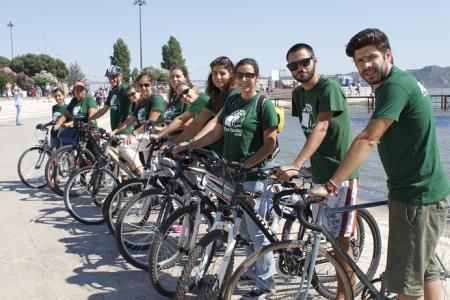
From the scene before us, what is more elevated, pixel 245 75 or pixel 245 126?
pixel 245 75

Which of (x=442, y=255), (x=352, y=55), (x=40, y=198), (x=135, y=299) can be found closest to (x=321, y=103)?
(x=352, y=55)

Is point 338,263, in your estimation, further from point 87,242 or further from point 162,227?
point 87,242

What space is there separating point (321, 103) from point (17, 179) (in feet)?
25.5

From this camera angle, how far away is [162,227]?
4.10m

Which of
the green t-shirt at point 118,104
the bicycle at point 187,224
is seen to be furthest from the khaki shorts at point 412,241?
the green t-shirt at point 118,104

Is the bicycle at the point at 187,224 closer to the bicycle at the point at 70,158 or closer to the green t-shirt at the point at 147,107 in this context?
the green t-shirt at the point at 147,107

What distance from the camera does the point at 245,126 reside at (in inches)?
162

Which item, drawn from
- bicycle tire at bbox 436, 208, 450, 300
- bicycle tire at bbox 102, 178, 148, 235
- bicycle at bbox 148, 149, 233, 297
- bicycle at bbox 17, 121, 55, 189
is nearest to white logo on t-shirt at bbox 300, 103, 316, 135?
bicycle at bbox 148, 149, 233, 297

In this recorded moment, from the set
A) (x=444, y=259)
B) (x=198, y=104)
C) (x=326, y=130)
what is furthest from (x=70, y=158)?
(x=444, y=259)

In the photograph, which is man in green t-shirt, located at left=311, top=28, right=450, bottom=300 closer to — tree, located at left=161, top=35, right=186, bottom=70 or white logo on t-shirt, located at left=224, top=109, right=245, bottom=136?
white logo on t-shirt, located at left=224, top=109, right=245, bottom=136

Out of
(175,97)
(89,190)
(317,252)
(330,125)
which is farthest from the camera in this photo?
(89,190)

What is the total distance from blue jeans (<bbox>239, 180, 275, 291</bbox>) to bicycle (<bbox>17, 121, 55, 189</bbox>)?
19.3ft

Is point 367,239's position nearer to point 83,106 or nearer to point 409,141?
point 409,141

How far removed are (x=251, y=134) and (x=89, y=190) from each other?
11.4 ft
